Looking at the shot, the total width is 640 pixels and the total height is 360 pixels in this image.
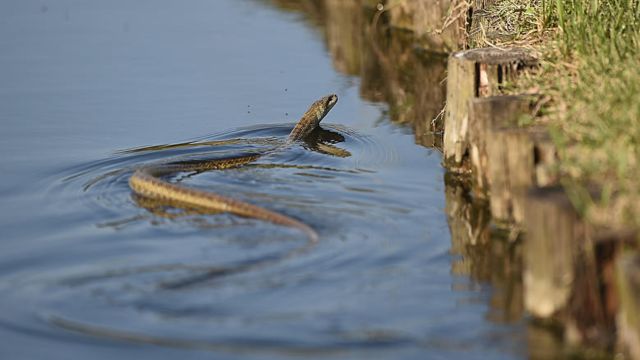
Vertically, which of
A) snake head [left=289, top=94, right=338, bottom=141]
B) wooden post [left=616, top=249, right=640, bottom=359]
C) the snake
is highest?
snake head [left=289, top=94, right=338, bottom=141]

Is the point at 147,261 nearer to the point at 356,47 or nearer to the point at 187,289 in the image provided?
the point at 187,289

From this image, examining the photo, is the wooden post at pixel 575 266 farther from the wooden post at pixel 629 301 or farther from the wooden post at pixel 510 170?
the wooden post at pixel 510 170

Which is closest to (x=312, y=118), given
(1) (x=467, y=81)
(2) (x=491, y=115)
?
(1) (x=467, y=81)

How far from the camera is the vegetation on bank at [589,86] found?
24.1 ft

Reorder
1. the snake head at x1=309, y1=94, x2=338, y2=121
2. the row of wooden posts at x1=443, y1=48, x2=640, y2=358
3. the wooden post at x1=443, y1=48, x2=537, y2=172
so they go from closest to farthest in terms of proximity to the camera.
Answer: the row of wooden posts at x1=443, y1=48, x2=640, y2=358, the wooden post at x1=443, y1=48, x2=537, y2=172, the snake head at x1=309, y1=94, x2=338, y2=121

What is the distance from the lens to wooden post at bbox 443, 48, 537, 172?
10422mm

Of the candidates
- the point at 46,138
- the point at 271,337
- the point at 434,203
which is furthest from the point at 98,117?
the point at 271,337

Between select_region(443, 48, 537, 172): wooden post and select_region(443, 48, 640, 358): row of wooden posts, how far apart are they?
0.41m

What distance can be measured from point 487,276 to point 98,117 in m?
6.35

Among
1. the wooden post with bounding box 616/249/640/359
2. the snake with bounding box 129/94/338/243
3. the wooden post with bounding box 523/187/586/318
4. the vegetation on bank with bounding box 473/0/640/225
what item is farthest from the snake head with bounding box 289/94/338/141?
the wooden post with bounding box 616/249/640/359

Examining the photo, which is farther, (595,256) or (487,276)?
(487,276)

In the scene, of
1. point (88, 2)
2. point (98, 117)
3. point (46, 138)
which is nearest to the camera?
point (46, 138)

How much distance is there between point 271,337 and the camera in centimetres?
715

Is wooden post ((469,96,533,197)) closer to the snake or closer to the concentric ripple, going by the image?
the concentric ripple
